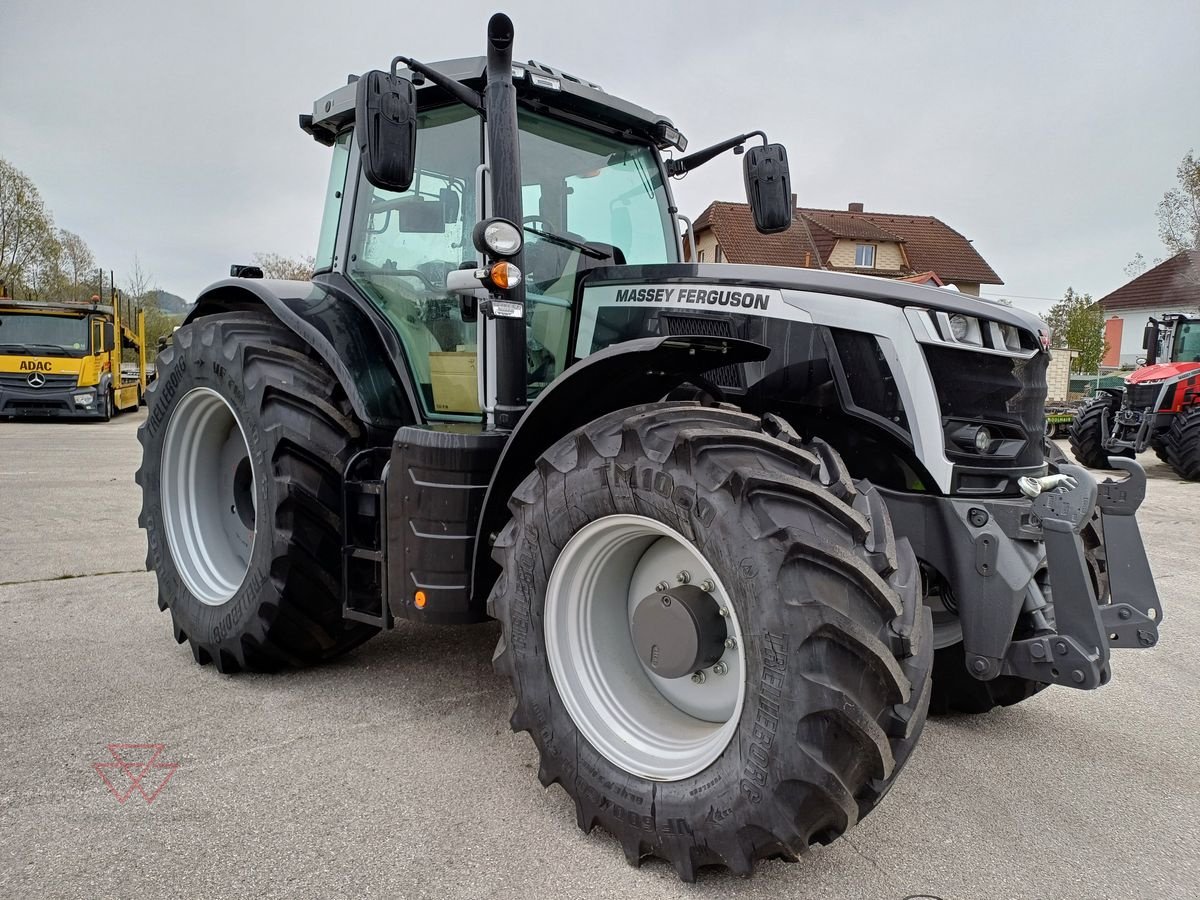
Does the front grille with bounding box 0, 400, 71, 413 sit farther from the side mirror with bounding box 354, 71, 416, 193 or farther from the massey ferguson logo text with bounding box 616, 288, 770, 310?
the massey ferguson logo text with bounding box 616, 288, 770, 310

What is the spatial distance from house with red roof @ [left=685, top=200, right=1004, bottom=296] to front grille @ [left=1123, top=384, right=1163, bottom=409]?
10.6 metres

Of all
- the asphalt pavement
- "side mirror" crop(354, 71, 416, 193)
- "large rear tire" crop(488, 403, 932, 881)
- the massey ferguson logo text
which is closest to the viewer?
"large rear tire" crop(488, 403, 932, 881)

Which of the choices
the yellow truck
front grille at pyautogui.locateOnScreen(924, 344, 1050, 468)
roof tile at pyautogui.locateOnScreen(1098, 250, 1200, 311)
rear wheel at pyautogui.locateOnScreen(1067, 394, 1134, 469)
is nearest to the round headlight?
front grille at pyautogui.locateOnScreen(924, 344, 1050, 468)

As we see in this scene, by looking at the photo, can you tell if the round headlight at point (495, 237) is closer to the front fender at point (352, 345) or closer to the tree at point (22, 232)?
the front fender at point (352, 345)

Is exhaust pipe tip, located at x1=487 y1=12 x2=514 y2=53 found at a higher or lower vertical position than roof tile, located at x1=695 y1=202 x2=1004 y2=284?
lower

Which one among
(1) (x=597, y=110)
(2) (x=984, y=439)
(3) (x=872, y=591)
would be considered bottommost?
(3) (x=872, y=591)

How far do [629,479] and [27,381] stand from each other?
1734 cm

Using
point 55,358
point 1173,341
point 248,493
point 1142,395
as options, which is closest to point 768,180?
point 248,493

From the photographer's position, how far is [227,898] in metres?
2.03

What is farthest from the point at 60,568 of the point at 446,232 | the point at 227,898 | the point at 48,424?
the point at 48,424

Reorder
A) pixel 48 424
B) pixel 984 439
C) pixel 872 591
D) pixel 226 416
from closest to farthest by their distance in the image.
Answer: pixel 872 591 → pixel 984 439 → pixel 226 416 → pixel 48 424

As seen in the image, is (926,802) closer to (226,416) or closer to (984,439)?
(984,439)

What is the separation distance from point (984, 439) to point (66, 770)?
2923 mm

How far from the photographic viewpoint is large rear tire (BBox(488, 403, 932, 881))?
1.90m
